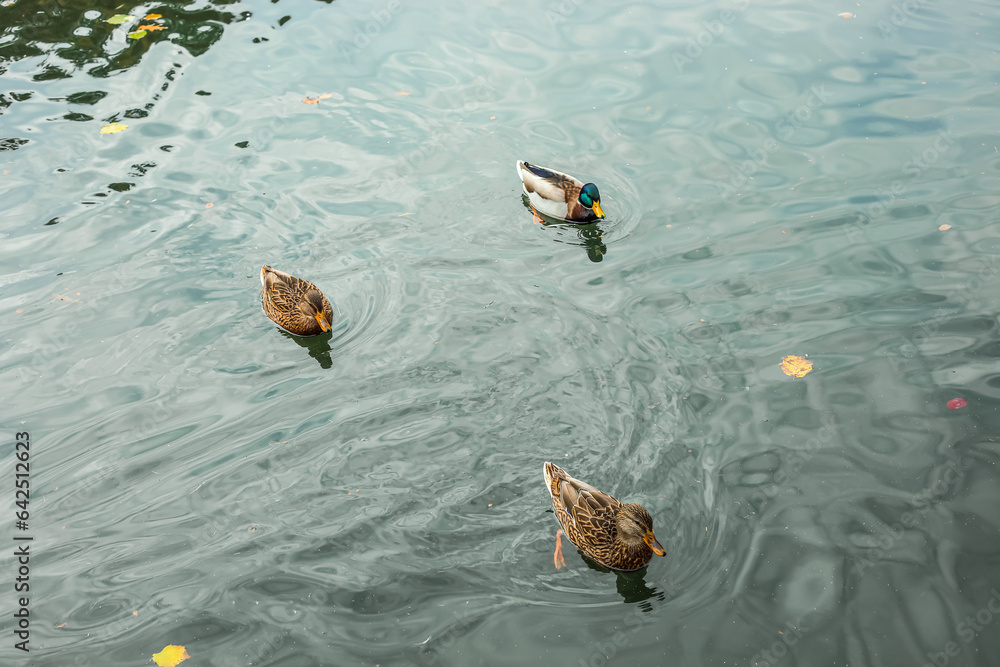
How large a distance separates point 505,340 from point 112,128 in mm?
5823

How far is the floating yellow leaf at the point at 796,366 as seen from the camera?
18.1 ft

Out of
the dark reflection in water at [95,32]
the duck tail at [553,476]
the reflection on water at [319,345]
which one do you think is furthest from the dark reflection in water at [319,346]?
the dark reflection in water at [95,32]

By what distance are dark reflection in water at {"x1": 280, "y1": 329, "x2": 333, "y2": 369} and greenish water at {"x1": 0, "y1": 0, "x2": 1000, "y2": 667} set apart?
0.09ft

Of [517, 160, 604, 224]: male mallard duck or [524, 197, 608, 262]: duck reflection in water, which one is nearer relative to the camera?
[524, 197, 608, 262]: duck reflection in water

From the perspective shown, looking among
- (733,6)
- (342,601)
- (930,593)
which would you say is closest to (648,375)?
(930,593)

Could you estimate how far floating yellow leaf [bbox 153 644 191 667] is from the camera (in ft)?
13.4

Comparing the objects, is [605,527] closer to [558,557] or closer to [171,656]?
[558,557]

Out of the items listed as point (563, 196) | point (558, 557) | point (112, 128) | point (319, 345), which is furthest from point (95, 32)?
point (558, 557)

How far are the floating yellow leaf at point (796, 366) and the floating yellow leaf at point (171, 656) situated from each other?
14.8 ft

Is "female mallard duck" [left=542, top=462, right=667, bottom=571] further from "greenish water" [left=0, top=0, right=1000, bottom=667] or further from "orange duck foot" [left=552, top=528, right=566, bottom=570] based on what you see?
"greenish water" [left=0, top=0, right=1000, bottom=667]

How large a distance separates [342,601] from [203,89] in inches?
285

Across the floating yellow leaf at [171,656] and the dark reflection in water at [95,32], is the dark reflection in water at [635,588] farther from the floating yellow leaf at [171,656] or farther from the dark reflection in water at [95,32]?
the dark reflection in water at [95,32]

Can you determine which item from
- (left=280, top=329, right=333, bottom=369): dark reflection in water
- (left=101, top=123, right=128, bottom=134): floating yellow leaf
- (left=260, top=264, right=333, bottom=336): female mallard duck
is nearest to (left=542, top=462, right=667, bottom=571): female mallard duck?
(left=280, top=329, right=333, bottom=369): dark reflection in water

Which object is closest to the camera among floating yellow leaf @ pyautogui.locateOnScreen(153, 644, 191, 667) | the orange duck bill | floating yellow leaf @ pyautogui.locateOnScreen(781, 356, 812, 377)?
floating yellow leaf @ pyautogui.locateOnScreen(153, 644, 191, 667)
